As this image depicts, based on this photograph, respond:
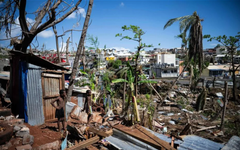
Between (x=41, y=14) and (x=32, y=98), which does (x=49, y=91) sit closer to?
(x=32, y=98)

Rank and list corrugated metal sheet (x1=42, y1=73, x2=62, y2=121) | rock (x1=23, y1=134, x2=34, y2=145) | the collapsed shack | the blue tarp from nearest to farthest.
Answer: rock (x1=23, y1=134, x2=34, y2=145), the collapsed shack, the blue tarp, corrugated metal sheet (x1=42, y1=73, x2=62, y2=121)

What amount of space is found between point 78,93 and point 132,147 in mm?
5227

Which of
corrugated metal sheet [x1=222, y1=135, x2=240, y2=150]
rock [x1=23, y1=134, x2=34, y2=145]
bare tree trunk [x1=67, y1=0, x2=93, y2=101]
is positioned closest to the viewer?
corrugated metal sheet [x1=222, y1=135, x2=240, y2=150]

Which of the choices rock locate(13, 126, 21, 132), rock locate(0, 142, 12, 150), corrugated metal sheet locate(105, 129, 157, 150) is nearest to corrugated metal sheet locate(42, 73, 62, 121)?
rock locate(13, 126, 21, 132)

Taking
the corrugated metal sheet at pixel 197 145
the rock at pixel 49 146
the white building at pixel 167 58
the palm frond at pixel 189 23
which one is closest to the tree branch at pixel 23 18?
the rock at pixel 49 146

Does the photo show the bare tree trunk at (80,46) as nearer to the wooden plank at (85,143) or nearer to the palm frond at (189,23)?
the wooden plank at (85,143)

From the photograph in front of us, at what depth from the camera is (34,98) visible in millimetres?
5168

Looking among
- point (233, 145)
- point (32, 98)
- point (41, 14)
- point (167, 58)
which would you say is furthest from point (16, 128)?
point (167, 58)

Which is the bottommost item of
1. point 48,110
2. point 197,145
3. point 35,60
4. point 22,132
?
point 197,145

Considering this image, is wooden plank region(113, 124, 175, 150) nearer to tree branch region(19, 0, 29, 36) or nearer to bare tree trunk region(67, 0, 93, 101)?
bare tree trunk region(67, 0, 93, 101)

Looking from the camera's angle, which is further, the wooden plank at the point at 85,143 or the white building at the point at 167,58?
the white building at the point at 167,58

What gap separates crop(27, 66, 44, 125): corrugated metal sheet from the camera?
5054 millimetres

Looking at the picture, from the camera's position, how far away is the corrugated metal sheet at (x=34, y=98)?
5.05 m

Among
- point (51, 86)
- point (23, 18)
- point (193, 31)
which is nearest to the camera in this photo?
point (23, 18)
